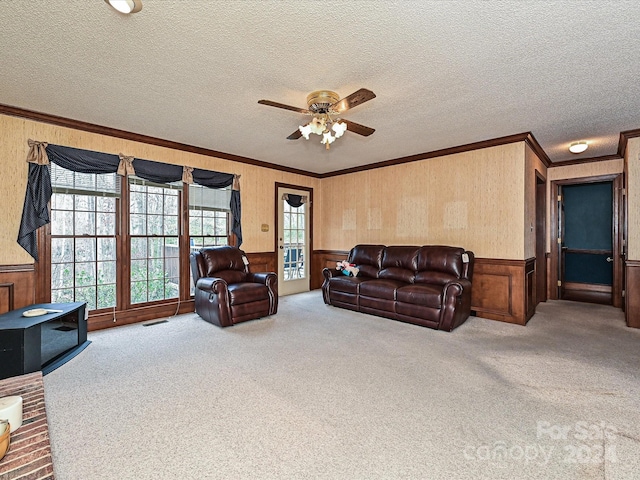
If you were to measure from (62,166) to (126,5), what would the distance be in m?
2.77

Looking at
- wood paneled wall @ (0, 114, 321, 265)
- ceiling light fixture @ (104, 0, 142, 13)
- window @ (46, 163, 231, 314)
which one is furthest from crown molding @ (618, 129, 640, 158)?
window @ (46, 163, 231, 314)

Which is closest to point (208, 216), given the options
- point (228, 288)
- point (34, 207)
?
point (228, 288)

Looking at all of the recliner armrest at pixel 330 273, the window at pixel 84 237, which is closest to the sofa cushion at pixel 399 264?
the recliner armrest at pixel 330 273

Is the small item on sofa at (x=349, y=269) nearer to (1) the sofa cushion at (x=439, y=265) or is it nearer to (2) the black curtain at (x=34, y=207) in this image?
(1) the sofa cushion at (x=439, y=265)

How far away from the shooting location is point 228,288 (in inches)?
165

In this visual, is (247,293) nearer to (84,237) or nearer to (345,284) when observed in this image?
(345,284)

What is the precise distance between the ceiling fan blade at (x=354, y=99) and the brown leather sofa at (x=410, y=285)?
2561 millimetres

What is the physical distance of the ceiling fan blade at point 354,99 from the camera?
8.24 ft

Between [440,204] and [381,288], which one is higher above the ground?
[440,204]

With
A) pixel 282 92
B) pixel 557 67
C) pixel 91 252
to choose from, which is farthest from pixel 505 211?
pixel 91 252

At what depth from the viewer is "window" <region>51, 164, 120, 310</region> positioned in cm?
382

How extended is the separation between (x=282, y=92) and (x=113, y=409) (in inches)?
117

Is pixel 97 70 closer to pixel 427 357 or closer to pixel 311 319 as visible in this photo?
pixel 311 319

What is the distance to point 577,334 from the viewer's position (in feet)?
12.5
